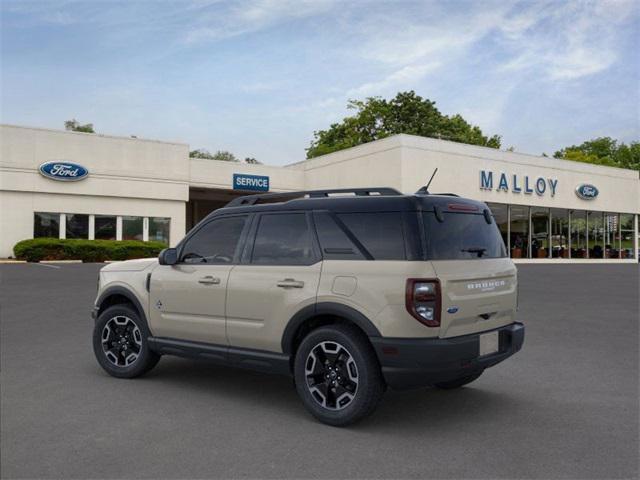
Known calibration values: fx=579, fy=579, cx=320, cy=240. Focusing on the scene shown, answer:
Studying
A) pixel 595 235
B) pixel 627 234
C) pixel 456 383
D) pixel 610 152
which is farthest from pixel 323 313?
pixel 610 152

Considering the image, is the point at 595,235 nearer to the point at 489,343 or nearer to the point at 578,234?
the point at 578,234

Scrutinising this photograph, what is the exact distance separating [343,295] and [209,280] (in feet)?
4.93

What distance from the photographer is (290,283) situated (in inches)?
191

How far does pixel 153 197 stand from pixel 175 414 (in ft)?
105

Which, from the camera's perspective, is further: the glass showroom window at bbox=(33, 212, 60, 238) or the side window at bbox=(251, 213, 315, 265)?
the glass showroom window at bbox=(33, 212, 60, 238)

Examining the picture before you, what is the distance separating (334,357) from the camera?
461 centimetres

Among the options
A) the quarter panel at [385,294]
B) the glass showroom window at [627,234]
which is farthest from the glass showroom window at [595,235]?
the quarter panel at [385,294]

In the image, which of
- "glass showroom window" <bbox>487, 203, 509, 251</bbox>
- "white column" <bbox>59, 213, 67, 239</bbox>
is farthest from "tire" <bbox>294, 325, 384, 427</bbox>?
"glass showroom window" <bbox>487, 203, 509, 251</bbox>

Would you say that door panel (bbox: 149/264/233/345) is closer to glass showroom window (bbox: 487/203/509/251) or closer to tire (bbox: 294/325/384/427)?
tire (bbox: 294/325/384/427)

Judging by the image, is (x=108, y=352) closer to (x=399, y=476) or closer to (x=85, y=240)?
(x=399, y=476)

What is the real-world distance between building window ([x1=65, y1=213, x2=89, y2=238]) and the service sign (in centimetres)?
977

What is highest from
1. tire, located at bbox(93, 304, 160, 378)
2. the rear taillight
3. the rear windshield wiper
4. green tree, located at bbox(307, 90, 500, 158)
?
green tree, located at bbox(307, 90, 500, 158)

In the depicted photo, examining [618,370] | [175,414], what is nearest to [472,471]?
[175,414]

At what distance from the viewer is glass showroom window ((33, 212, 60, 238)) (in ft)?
105
